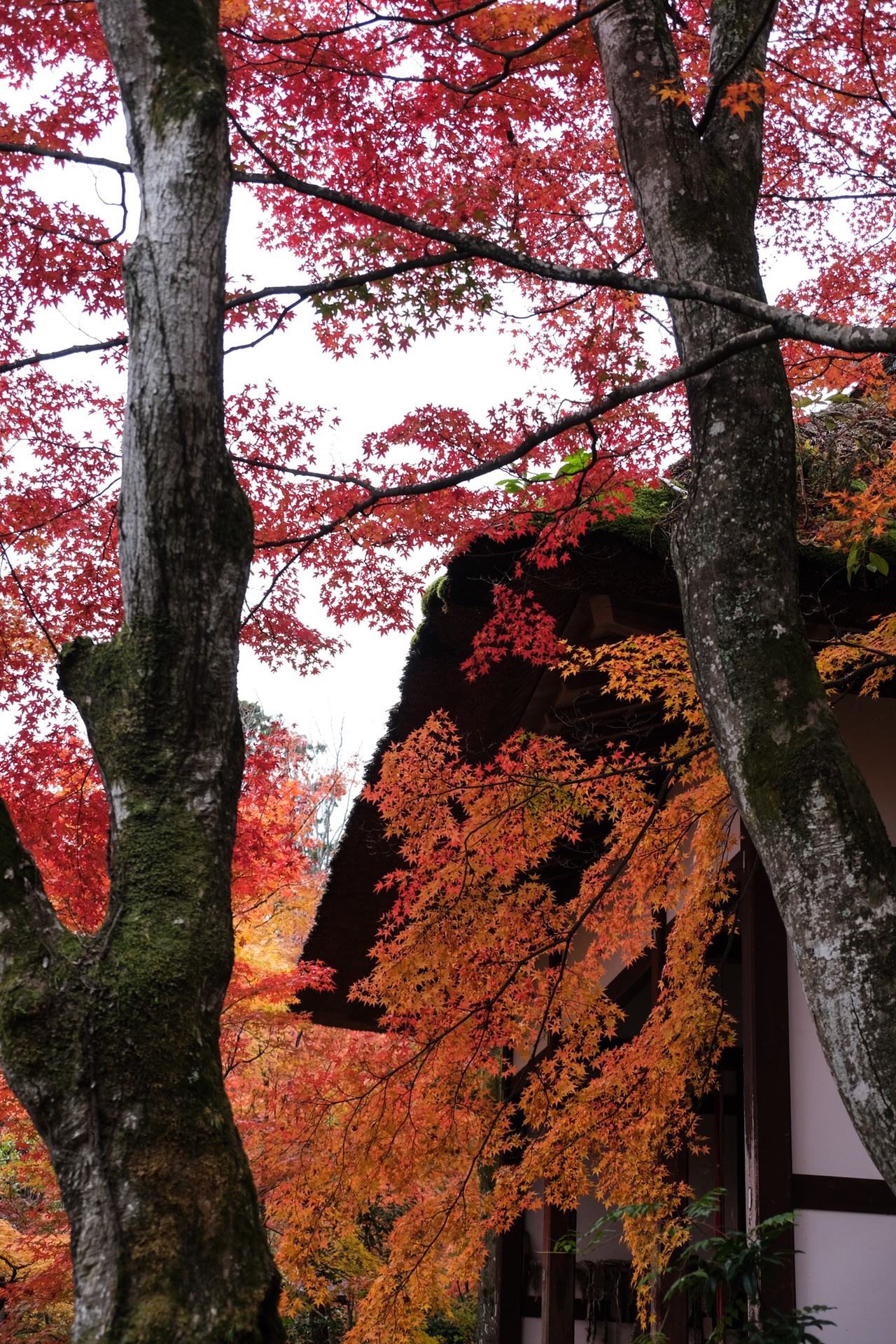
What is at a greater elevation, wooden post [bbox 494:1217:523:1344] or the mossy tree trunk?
the mossy tree trunk

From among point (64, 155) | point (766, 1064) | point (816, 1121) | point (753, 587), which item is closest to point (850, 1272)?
point (816, 1121)

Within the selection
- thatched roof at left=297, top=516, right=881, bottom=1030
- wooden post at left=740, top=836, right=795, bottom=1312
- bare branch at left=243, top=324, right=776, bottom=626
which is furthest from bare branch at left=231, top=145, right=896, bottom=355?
wooden post at left=740, top=836, right=795, bottom=1312

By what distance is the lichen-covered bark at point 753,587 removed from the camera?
7.23ft

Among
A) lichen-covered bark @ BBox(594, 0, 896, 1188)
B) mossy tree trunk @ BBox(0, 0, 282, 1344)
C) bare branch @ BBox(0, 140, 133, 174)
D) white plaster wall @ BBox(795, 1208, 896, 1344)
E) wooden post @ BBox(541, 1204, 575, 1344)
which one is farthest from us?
wooden post @ BBox(541, 1204, 575, 1344)

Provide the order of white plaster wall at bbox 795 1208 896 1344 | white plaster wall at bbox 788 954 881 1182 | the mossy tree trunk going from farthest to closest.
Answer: white plaster wall at bbox 788 954 881 1182 < white plaster wall at bbox 795 1208 896 1344 < the mossy tree trunk

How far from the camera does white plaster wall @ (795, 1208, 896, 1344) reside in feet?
13.9

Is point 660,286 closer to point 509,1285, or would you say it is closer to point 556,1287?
point 556,1287

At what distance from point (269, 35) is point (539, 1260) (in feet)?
29.8

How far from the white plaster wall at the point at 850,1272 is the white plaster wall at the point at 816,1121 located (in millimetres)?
140

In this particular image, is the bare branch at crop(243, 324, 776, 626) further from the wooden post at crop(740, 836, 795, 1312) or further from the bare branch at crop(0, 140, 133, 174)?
the wooden post at crop(740, 836, 795, 1312)

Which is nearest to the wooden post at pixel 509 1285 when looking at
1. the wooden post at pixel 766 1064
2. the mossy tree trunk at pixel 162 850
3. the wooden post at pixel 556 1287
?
the wooden post at pixel 556 1287

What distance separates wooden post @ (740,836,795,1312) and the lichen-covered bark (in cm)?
203

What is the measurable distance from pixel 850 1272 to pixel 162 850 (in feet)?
12.5

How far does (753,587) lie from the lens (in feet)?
8.80
